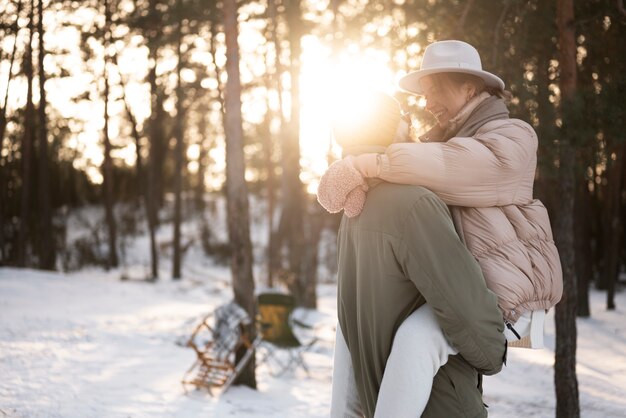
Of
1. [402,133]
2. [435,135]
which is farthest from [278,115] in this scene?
[402,133]

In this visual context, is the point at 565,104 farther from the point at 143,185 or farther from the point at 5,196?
the point at 143,185

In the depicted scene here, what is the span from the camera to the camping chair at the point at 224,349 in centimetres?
774

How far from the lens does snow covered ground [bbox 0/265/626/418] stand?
691 cm

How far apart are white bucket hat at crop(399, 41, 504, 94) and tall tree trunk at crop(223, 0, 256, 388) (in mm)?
5514

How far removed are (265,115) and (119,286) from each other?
24.1 feet

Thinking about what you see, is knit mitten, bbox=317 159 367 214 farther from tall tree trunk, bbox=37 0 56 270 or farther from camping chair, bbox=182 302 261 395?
tall tree trunk, bbox=37 0 56 270

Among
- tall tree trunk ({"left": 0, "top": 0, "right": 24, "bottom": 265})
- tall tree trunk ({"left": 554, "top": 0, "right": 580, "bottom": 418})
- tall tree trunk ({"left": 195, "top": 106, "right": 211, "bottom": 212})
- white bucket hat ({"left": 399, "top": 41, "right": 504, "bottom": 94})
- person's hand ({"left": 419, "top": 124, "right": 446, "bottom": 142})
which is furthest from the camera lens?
tall tree trunk ({"left": 195, "top": 106, "right": 211, "bottom": 212})

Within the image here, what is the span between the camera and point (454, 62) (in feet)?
7.78

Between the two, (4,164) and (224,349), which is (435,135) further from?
(4,164)

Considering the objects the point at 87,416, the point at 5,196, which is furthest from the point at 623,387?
the point at 5,196

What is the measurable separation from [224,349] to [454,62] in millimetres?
6501

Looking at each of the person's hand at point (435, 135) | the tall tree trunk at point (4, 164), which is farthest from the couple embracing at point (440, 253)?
the tall tree trunk at point (4, 164)

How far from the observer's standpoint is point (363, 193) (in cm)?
221

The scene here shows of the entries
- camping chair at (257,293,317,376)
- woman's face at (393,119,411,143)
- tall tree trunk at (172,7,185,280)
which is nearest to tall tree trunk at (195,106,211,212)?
tall tree trunk at (172,7,185,280)
